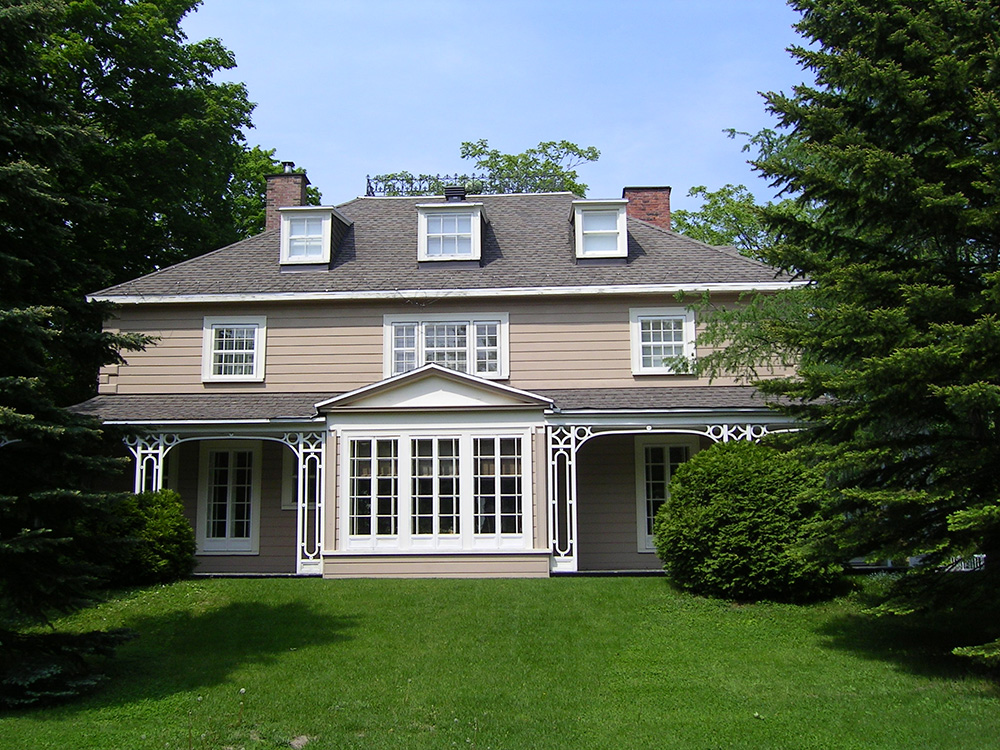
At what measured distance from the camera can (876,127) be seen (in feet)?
34.9

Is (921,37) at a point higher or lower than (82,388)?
higher

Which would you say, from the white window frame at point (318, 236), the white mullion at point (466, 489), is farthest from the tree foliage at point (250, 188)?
the white mullion at point (466, 489)

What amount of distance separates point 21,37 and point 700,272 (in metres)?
13.0

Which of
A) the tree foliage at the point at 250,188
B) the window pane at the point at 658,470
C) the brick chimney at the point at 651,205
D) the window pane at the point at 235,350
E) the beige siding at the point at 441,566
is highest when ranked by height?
the tree foliage at the point at 250,188

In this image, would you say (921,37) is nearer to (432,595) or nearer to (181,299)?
(432,595)

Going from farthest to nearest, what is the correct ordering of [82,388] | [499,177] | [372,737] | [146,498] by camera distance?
[499,177] < [82,388] < [146,498] < [372,737]

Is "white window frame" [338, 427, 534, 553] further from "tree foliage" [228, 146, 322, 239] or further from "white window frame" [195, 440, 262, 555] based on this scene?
"tree foliage" [228, 146, 322, 239]

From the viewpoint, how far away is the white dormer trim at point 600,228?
1973 cm

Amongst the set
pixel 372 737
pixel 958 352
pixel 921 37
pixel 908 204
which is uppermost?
pixel 921 37

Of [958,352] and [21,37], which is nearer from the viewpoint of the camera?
[958,352]

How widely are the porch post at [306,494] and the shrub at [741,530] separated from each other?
6.36 meters

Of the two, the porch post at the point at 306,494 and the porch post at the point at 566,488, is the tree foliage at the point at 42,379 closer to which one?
the porch post at the point at 306,494

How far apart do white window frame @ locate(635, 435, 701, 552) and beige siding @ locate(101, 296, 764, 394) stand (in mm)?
1062

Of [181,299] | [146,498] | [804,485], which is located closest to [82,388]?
[181,299]
